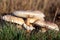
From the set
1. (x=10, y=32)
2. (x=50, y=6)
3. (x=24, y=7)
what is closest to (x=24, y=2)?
(x=24, y=7)

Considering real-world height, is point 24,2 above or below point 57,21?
above

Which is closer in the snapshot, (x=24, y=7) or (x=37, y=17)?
(x=37, y=17)

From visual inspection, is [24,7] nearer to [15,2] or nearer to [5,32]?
[15,2]

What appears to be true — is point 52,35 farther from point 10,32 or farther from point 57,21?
point 57,21

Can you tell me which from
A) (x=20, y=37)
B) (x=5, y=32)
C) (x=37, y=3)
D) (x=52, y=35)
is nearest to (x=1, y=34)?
(x=5, y=32)

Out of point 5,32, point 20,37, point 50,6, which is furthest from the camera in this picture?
point 50,6

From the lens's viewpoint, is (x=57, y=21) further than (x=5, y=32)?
Yes

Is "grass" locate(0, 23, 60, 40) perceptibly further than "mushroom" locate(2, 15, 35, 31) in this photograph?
No

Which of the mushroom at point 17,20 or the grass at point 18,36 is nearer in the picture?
the grass at point 18,36

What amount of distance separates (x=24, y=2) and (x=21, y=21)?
87.7 inches

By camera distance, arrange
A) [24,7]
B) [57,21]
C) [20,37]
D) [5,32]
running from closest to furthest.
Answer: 1. [20,37]
2. [5,32]
3. [57,21]
4. [24,7]

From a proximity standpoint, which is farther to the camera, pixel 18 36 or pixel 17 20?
pixel 17 20

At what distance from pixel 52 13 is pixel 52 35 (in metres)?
4.79

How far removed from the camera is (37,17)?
309 inches
